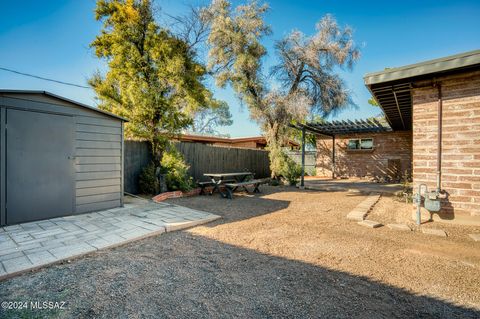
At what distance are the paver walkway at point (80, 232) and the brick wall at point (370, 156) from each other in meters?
12.2

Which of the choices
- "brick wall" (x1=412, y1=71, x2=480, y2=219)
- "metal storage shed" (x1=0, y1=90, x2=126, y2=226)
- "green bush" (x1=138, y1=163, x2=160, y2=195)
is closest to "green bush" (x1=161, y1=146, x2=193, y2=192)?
"green bush" (x1=138, y1=163, x2=160, y2=195)

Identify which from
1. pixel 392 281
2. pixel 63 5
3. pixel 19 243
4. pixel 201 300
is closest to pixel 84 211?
pixel 19 243

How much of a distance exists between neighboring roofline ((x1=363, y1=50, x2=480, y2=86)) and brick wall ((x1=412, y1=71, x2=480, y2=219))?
38 cm

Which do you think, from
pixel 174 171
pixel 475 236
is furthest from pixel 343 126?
pixel 174 171

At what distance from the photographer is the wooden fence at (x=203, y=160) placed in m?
7.15

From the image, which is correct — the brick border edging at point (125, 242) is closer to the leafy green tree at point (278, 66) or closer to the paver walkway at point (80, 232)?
the paver walkway at point (80, 232)

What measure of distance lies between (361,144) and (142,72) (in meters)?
12.9

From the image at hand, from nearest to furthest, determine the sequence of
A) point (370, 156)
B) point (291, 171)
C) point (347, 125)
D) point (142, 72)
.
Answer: point (142, 72) < point (291, 171) < point (347, 125) < point (370, 156)

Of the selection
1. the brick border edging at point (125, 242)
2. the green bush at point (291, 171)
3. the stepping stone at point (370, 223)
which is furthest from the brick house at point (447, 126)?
the green bush at point (291, 171)

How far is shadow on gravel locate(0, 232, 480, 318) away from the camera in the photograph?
6.01ft

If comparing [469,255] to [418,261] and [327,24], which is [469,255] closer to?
[418,261]

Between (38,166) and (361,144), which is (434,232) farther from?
(361,144)

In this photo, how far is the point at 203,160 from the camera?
9.30 m

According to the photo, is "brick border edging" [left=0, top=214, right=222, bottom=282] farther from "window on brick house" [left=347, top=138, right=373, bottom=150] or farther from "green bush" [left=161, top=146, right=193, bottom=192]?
"window on brick house" [left=347, top=138, right=373, bottom=150]
